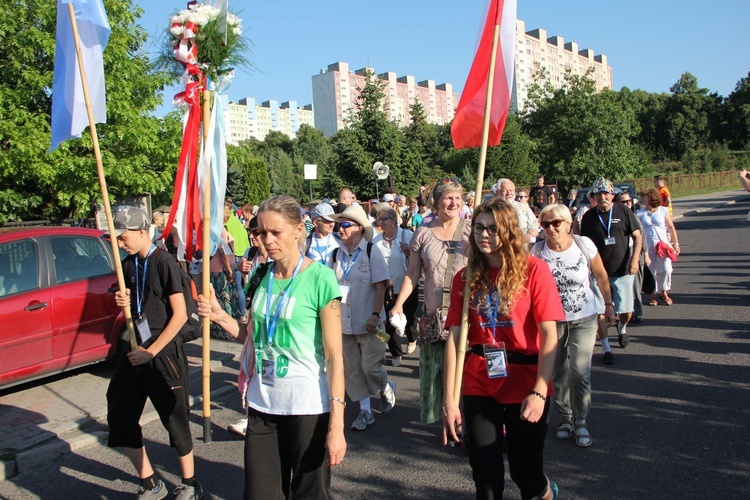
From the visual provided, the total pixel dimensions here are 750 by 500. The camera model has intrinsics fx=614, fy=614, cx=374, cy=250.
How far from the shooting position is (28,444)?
5.06 m

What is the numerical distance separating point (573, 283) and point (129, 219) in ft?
10.6

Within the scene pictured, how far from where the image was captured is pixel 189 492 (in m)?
3.90

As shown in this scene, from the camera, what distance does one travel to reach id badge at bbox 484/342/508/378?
9.89 ft

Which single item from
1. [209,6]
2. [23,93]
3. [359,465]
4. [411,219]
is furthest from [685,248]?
[23,93]

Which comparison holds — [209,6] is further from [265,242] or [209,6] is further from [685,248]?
[685,248]

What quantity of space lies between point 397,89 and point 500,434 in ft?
450

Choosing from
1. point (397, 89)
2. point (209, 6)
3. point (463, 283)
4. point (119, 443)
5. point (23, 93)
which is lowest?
point (119, 443)

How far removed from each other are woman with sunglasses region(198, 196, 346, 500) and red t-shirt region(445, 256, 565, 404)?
720mm

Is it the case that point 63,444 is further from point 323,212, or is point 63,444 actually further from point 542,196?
point 542,196

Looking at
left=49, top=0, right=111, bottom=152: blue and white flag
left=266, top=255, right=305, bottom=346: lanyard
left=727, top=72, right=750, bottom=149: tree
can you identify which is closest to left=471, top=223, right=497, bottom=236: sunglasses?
left=266, top=255, right=305, bottom=346: lanyard

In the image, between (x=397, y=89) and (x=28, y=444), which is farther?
(x=397, y=89)

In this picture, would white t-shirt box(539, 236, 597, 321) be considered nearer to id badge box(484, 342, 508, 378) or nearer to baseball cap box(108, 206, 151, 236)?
id badge box(484, 342, 508, 378)

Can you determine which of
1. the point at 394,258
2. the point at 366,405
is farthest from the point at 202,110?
the point at 394,258

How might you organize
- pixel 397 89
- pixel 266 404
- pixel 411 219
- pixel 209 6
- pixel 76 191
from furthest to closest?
pixel 397 89
pixel 76 191
pixel 411 219
pixel 209 6
pixel 266 404
